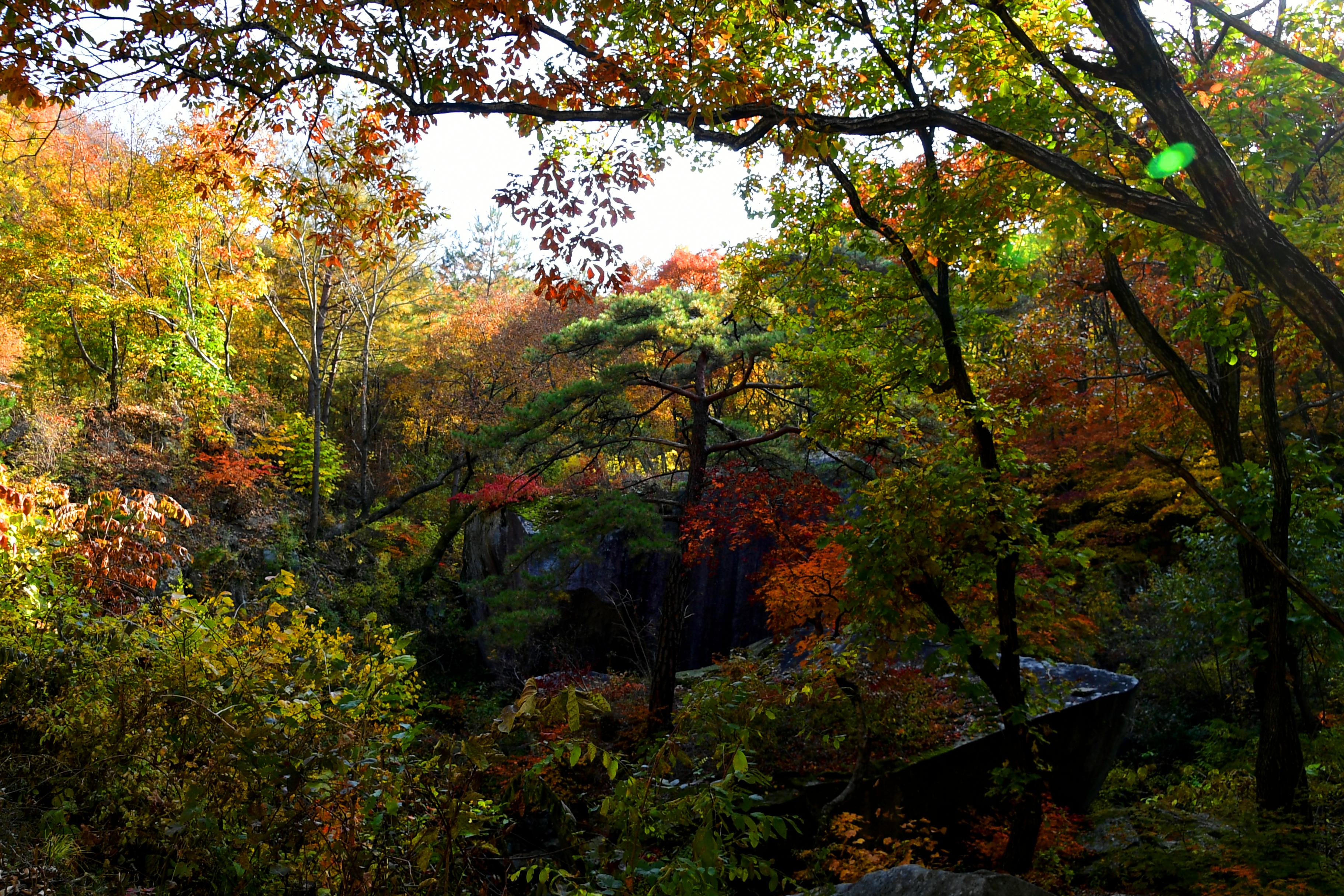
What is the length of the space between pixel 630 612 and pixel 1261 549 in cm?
1061

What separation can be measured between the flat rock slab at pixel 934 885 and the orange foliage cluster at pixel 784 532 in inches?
153

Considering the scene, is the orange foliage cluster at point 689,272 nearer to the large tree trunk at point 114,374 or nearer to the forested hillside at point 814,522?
the forested hillside at point 814,522

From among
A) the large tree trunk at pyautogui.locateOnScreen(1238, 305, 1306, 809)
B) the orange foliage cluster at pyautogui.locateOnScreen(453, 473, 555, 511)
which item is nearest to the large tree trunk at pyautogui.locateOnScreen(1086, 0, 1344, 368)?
the large tree trunk at pyautogui.locateOnScreen(1238, 305, 1306, 809)

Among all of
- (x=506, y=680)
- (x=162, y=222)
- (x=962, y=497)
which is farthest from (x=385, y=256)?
(x=162, y=222)

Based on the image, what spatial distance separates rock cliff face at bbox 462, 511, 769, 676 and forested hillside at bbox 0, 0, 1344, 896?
0.23 metres

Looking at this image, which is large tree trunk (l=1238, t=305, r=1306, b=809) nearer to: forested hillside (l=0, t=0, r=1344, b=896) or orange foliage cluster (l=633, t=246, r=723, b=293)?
forested hillside (l=0, t=0, r=1344, b=896)

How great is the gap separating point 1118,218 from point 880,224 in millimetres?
1406

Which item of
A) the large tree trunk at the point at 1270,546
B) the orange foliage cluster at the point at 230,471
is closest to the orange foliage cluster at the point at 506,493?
the orange foliage cluster at the point at 230,471

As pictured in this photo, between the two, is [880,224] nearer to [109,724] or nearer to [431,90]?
[431,90]

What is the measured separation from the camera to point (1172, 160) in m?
2.96

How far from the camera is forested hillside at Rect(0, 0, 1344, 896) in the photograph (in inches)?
113

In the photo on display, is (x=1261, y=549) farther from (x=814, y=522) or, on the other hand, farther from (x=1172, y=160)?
(x=814, y=522)

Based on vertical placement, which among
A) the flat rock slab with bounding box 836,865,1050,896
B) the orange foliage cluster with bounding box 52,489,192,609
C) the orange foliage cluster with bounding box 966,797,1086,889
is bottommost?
the orange foliage cluster with bounding box 966,797,1086,889

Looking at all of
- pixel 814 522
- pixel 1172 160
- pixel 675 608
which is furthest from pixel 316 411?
pixel 1172 160
